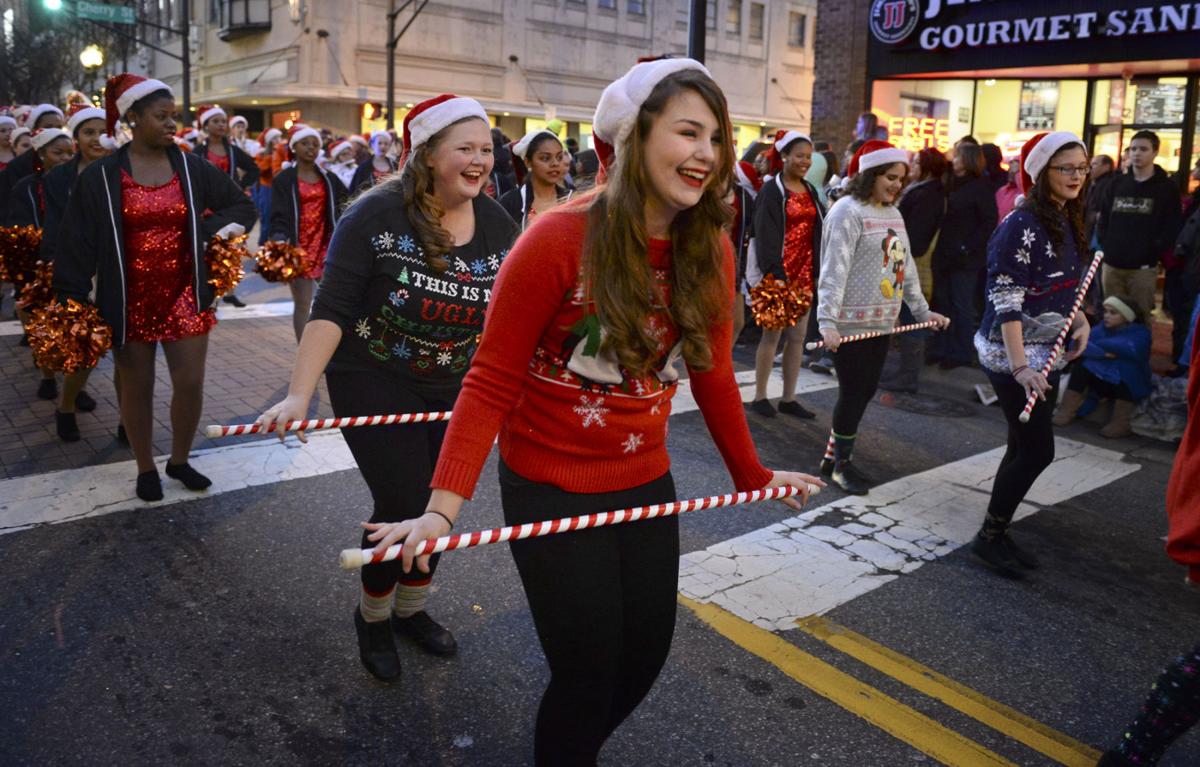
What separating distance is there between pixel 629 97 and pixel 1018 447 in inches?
131

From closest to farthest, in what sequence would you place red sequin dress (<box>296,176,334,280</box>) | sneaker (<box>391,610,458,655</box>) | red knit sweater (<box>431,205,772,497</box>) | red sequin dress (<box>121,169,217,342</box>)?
1. red knit sweater (<box>431,205,772,497</box>)
2. sneaker (<box>391,610,458,655</box>)
3. red sequin dress (<box>121,169,217,342</box>)
4. red sequin dress (<box>296,176,334,280</box>)

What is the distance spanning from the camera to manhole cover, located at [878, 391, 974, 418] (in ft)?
28.1

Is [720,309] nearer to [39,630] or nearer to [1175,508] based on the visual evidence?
[1175,508]

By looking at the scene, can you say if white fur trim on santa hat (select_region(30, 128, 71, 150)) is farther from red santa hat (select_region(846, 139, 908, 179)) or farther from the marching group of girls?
red santa hat (select_region(846, 139, 908, 179))

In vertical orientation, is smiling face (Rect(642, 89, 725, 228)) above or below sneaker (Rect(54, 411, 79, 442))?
above

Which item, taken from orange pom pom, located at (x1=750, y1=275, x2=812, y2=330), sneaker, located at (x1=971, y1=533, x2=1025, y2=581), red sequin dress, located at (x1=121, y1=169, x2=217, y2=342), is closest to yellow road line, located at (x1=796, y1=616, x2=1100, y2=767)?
sneaker, located at (x1=971, y1=533, x2=1025, y2=581)

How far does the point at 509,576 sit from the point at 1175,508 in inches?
110

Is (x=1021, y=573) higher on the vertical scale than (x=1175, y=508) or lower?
lower

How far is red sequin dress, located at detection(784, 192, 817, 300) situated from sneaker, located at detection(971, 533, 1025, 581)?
129 inches

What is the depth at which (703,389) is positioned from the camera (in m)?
2.76

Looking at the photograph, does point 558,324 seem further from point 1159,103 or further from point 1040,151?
point 1159,103

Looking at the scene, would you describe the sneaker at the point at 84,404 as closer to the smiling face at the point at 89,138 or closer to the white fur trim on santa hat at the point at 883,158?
the smiling face at the point at 89,138

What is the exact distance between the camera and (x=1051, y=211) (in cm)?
481

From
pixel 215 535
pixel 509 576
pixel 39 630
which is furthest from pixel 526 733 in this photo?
pixel 215 535
